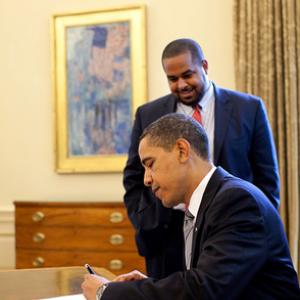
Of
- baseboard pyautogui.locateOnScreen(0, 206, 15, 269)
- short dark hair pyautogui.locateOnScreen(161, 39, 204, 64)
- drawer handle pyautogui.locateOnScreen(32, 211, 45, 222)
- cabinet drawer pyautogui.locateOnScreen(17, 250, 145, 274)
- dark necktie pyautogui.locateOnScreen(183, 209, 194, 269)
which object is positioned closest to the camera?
dark necktie pyautogui.locateOnScreen(183, 209, 194, 269)

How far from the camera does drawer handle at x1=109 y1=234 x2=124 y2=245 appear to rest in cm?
459

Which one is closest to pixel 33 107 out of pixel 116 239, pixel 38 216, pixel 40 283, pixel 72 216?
pixel 38 216

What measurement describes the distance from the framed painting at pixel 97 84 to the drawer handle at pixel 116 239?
0.84 metres

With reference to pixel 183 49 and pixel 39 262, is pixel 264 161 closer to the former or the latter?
pixel 183 49

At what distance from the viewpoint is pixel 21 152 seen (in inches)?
219

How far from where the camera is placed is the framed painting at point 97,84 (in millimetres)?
5199

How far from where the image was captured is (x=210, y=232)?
1.68 meters

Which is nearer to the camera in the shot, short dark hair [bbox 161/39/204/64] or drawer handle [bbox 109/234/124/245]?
short dark hair [bbox 161/39/204/64]

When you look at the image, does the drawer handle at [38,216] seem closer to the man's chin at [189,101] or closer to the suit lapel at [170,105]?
the suit lapel at [170,105]

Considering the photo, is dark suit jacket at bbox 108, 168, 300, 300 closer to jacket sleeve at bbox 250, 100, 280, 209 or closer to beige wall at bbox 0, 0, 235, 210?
jacket sleeve at bbox 250, 100, 280, 209

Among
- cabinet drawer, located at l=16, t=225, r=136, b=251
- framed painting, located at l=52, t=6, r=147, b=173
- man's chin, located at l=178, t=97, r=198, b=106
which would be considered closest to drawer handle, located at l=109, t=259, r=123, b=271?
cabinet drawer, located at l=16, t=225, r=136, b=251

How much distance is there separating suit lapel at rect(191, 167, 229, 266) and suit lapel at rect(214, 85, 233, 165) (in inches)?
37.2

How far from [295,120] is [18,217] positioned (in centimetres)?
255

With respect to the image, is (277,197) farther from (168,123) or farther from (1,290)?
(1,290)
